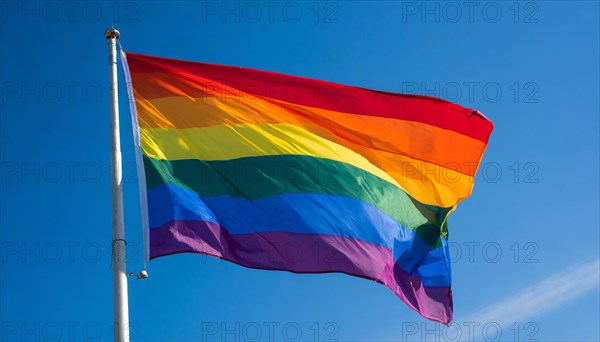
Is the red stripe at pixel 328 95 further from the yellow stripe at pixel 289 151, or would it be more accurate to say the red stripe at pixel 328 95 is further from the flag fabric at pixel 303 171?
the yellow stripe at pixel 289 151

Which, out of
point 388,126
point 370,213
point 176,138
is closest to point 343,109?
point 388,126

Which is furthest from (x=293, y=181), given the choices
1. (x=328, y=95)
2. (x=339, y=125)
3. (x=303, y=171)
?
(x=328, y=95)

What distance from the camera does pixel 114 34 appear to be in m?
13.7

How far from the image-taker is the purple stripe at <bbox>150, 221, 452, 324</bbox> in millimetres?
12312

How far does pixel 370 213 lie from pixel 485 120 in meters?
2.90

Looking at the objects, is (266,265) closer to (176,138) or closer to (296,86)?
(176,138)

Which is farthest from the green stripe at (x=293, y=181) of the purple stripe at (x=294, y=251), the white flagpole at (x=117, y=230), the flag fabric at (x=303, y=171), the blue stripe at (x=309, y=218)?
the purple stripe at (x=294, y=251)

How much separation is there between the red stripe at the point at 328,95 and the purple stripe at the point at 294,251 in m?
2.50

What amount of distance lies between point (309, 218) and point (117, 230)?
9.72ft

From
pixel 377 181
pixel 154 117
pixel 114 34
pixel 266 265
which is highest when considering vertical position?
pixel 114 34

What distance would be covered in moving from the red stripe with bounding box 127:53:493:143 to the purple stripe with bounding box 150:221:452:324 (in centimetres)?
250

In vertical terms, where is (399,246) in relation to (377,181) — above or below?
below

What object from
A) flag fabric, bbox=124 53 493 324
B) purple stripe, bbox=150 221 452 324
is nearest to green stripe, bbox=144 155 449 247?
flag fabric, bbox=124 53 493 324

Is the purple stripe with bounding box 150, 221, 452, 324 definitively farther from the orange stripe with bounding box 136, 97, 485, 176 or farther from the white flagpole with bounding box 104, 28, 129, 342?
the orange stripe with bounding box 136, 97, 485, 176
